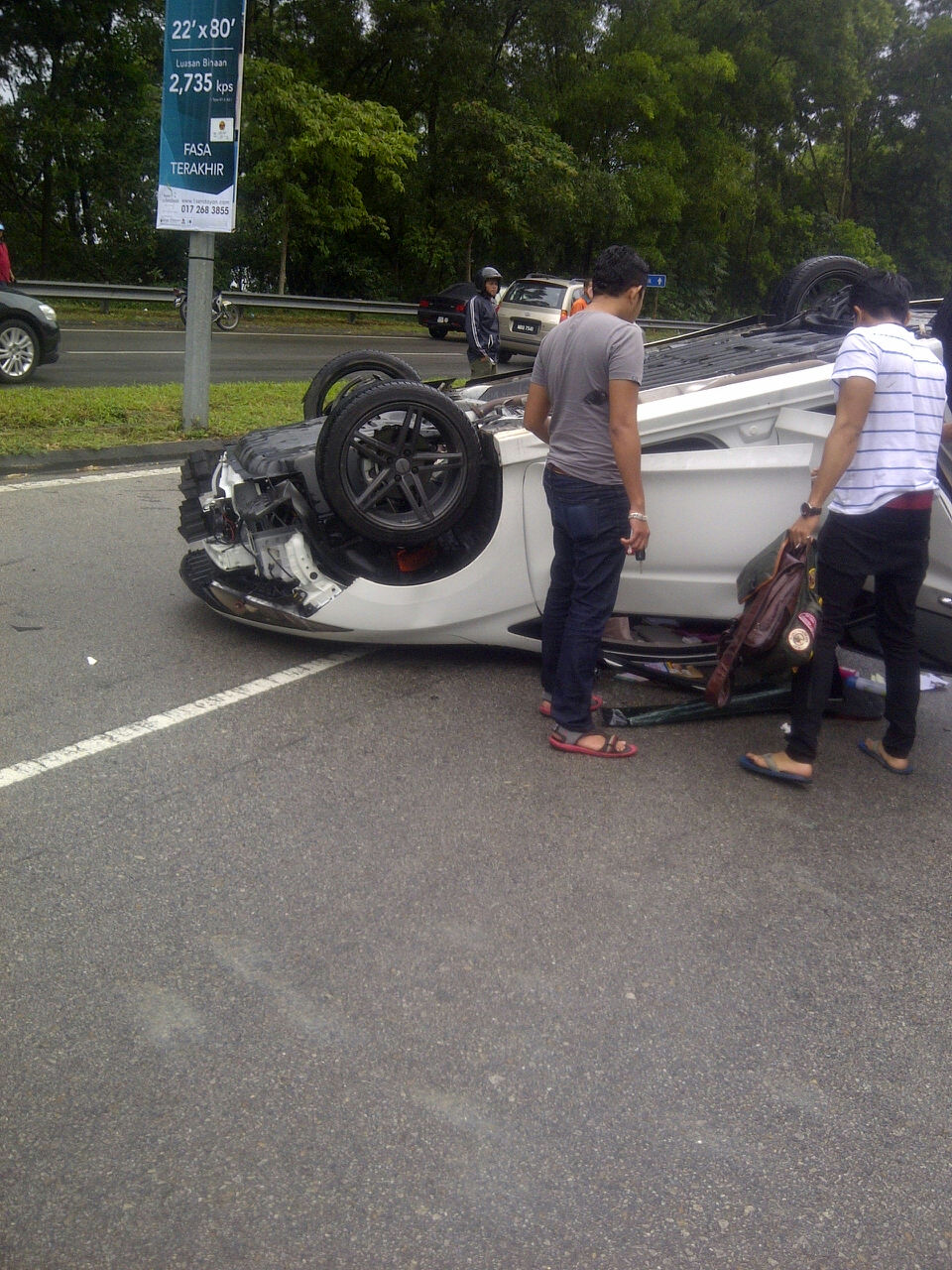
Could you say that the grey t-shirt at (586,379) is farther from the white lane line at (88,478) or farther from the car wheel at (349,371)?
the white lane line at (88,478)

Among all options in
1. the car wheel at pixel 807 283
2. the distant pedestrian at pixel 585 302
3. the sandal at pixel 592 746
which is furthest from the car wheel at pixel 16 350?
the sandal at pixel 592 746

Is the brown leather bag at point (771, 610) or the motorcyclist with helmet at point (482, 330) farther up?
the motorcyclist with helmet at point (482, 330)

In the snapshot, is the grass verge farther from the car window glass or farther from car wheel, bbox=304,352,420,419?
the car window glass

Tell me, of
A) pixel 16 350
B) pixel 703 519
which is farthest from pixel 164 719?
pixel 16 350

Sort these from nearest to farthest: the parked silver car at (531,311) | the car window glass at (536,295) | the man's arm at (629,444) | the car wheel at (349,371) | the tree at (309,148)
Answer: the man's arm at (629,444) < the car wheel at (349,371) < the parked silver car at (531,311) < the car window glass at (536,295) < the tree at (309,148)

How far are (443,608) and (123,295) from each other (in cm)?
2213

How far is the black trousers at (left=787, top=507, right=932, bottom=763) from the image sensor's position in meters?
4.07

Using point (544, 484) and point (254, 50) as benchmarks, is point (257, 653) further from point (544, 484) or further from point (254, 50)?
point (254, 50)

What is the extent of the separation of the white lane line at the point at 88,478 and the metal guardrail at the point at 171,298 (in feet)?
42.7

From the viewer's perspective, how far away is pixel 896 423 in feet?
13.2

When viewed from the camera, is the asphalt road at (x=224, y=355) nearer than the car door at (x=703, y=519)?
No

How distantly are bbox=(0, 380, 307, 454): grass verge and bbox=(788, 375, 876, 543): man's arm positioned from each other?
6.82m

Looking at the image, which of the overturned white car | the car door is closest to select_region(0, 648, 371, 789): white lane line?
the overturned white car

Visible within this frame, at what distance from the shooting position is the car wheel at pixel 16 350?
42.0 ft
